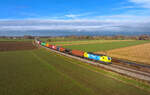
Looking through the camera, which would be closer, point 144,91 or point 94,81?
point 144,91

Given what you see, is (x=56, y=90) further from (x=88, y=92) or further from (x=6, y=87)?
(x=6, y=87)

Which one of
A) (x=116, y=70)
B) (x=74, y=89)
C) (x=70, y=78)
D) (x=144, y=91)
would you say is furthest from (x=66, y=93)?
(x=116, y=70)

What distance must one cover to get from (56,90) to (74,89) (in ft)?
7.06

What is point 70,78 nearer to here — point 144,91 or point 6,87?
point 6,87

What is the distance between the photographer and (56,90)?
12.7m

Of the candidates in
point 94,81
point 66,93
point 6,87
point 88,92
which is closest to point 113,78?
point 94,81

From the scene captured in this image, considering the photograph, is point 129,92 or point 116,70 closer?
point 129,92

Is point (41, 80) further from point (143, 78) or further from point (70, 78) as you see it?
point (143, 78)

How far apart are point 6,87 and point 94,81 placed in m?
11.4

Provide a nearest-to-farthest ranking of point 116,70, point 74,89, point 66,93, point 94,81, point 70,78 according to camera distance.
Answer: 1. point 66,93
2. point 74,89
3. point 94,81
4. point 70,78
5. point 116,70

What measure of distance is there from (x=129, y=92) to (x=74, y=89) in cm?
640

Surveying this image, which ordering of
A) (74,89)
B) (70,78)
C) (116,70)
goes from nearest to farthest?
(74,89)
(70,78)
(116,70)

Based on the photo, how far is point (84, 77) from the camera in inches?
655

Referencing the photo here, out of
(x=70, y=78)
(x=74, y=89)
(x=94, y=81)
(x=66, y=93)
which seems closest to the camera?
(x=66, y=93)
